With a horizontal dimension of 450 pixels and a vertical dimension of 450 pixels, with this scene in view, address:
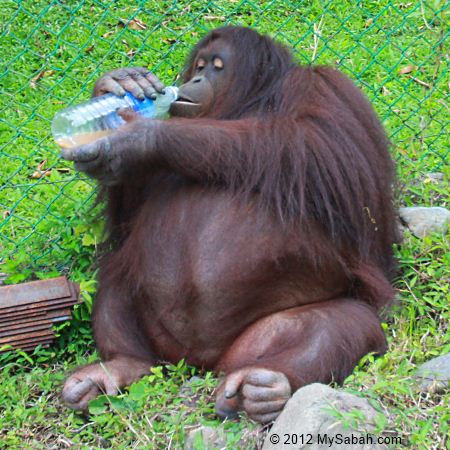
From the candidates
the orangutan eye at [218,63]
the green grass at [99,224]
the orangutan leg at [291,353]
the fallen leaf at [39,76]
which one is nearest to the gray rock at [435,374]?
the green grass at [99,224]

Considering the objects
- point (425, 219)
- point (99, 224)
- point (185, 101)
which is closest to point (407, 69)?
point (425, 219)

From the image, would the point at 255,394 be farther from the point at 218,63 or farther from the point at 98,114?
the point at 218,63

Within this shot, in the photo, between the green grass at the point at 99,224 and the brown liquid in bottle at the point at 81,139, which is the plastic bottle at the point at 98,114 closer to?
the brown liquid in bottle at the point at 81,139

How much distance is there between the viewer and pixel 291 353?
3107 millimetres

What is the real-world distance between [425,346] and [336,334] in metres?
0.34

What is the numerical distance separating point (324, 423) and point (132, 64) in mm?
3212

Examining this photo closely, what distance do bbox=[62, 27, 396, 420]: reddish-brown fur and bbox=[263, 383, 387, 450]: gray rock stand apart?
357 millimetres

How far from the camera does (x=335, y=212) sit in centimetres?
330

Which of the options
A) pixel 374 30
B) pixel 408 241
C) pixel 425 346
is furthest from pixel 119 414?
pixel 374 30

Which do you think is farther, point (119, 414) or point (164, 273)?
point (164, 273)

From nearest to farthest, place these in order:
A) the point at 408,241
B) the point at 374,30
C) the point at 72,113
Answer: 1. the point at 72,113
2. the point at 408,241
3. the point at 374,30

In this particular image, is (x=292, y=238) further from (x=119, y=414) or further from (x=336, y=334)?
(x=119, y=414)

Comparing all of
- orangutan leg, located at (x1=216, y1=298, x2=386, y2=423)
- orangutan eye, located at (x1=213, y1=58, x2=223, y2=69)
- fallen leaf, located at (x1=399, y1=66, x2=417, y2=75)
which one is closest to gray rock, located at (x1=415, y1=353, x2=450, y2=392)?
orangutan leg, located at (x1=216, y1=298, x2=386, y2=423)

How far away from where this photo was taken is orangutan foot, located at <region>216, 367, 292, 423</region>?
2871mm
